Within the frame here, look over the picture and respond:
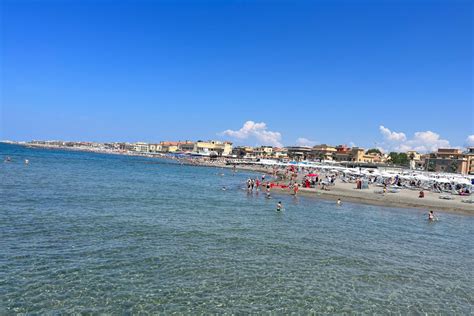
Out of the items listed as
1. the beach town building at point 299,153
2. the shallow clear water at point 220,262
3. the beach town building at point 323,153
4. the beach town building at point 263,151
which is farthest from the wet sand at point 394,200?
the beach town building at point 263,151

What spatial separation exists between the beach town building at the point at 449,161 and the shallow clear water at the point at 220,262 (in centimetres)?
9472

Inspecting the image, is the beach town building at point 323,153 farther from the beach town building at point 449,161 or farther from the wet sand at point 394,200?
the wet sand at point 394,200

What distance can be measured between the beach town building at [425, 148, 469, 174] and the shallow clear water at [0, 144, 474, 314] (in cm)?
9472

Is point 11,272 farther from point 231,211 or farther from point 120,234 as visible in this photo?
point 231,211

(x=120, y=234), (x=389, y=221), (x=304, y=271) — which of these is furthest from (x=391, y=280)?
(x=389, y=221)

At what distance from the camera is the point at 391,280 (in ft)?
41.2


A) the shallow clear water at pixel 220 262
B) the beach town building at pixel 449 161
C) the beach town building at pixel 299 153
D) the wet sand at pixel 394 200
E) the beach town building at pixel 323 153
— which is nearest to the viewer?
the shallow clear water at pixel 220 262

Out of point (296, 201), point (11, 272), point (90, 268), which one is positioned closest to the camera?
point (11, 272)

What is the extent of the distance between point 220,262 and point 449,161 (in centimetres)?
11683

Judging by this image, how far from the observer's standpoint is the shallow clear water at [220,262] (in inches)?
401

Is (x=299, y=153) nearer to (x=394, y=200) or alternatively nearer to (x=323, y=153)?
(x=323, y=153)

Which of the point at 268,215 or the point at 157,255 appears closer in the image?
the point at 157,255

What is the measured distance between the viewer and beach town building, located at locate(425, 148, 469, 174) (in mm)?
105750

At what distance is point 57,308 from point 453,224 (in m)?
23.6
